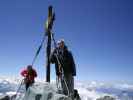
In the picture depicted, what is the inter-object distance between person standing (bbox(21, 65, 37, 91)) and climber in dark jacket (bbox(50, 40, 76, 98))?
1.68 metres

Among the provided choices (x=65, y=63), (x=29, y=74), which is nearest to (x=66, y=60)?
(x=65, y=63)

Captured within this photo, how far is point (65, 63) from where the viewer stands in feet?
56.2

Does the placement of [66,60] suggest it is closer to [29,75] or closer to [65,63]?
[65,63]

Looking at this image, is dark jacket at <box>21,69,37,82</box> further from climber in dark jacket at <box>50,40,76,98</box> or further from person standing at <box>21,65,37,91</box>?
climber in dark jacket at <box>50,40,76,98</box>

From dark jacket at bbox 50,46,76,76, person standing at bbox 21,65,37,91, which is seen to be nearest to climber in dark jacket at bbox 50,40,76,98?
dark jacket at bbox 50,46,76,76

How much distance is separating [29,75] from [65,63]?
2.72 meters

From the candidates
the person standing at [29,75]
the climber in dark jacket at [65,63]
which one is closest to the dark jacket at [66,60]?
the climber in dark jacket at [65,63]

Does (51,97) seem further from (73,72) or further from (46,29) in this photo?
(46,29)

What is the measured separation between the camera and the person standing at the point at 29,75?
58.4 ft

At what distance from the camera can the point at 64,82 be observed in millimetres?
17250

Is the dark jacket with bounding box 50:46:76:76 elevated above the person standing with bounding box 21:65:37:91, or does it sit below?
above

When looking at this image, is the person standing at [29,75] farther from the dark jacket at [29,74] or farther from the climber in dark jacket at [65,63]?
the climber in dark jacket at [65,63]

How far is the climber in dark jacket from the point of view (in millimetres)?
17047

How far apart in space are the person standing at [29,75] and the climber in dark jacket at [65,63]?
1.68m
